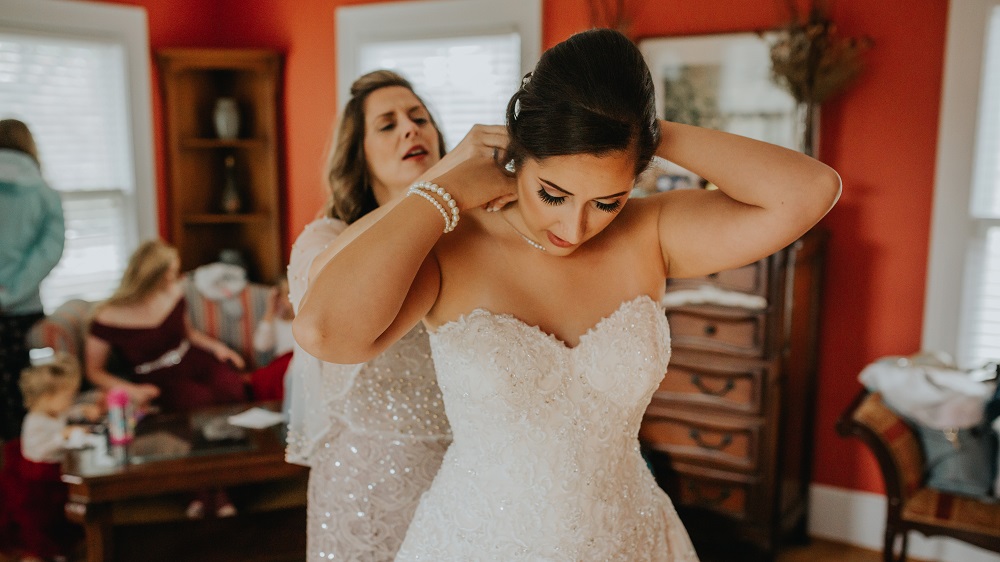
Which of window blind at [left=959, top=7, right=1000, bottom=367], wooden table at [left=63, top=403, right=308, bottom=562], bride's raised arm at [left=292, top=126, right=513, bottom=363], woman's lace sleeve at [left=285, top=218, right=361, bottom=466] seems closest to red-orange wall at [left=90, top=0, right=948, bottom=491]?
window blind at [left=959, top=7, right=1000, bottom=367]

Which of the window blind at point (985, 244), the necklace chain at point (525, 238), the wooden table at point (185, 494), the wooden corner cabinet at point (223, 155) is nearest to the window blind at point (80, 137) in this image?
the wooden corner cabinet at point (223, 155)

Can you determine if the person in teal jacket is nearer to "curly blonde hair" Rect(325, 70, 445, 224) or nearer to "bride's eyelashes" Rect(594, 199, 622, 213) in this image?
"curly blonde hair" Rect(325, 70, 445, 224)

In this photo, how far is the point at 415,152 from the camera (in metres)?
1.83

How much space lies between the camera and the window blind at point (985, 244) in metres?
3.20

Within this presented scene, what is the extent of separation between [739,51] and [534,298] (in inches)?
103

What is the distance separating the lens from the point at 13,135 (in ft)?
13.1

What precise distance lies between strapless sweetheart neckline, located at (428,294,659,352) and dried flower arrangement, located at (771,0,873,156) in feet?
7.54

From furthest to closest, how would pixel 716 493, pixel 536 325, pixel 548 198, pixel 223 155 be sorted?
pixel 223 155, pixel 716 493, pixel 536 325, pixel 548 198

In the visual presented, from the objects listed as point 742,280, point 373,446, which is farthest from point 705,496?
point 373,446

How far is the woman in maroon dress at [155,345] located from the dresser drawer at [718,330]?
2.28 m

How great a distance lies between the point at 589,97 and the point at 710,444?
103 inches

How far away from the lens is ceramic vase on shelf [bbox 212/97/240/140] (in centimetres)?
486

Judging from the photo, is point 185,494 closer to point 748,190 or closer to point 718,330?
point 718,330

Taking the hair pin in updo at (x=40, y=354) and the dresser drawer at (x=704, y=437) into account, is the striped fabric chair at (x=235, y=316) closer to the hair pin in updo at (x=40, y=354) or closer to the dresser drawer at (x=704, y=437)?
the hair pin in updo at (x=40, y=354)
